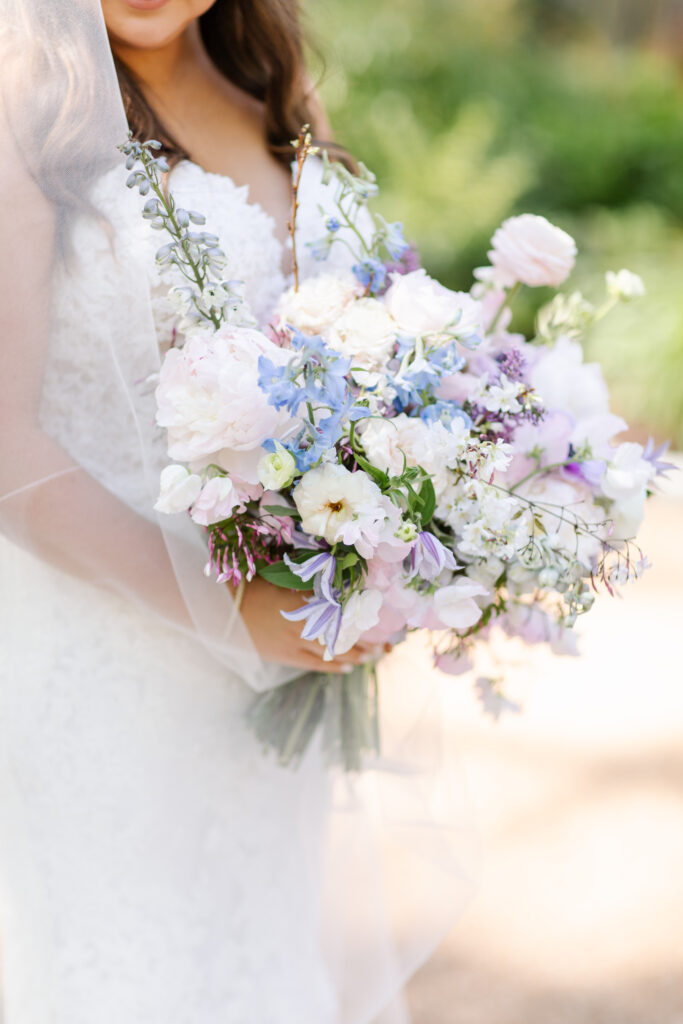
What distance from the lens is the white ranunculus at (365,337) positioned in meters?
1.26

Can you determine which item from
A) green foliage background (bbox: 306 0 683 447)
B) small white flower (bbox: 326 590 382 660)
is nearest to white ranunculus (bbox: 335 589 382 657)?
small white flower (bbox: 326 590 382 660)

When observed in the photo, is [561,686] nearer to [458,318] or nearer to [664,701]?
[664,701]

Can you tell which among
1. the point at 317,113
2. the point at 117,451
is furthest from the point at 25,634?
the point at 317,113

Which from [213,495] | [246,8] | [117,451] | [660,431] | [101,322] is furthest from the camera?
[660,431]

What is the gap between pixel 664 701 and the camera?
3748 mm

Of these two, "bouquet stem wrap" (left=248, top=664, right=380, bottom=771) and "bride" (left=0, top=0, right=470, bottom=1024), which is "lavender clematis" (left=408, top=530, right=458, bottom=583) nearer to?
"bride" (left=0, top=0, right=470, bottom=1024)

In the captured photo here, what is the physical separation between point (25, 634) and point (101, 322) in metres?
0.53

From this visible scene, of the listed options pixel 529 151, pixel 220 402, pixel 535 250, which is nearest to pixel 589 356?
pixel 529 151

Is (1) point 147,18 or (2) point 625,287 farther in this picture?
(2) point 625,287

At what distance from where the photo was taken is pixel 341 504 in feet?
3.55

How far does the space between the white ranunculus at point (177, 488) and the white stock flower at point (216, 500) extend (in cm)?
1

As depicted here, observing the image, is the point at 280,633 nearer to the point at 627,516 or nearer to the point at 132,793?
the point at 132,793

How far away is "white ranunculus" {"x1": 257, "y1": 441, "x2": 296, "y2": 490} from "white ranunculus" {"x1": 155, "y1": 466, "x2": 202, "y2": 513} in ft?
0.29

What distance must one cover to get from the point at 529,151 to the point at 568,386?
23.7 feet
